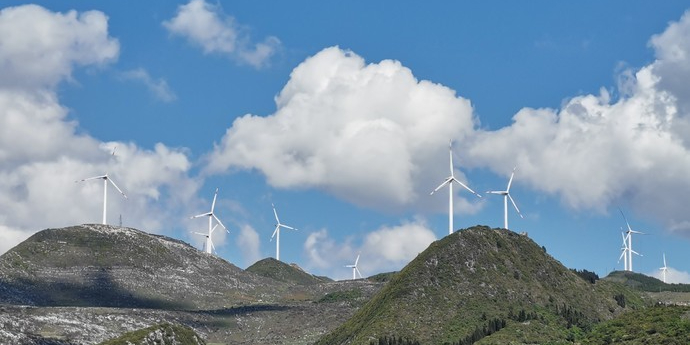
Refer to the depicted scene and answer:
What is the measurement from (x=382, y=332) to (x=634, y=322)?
54988 millimetres

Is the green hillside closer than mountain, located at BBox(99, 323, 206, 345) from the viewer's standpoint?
No

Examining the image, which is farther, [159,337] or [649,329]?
[649,329]

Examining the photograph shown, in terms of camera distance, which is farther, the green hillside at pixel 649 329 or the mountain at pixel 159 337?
the green hillside at pixel 649 329

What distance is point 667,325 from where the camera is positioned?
139 meters

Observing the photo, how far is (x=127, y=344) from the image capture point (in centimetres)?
11819

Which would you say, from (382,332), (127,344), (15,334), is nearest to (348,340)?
(382,332)

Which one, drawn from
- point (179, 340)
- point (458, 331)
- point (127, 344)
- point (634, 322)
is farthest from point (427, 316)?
point (127, 344)

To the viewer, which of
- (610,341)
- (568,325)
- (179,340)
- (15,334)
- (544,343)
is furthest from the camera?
(568,325)

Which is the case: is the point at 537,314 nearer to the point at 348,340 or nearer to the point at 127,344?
the point at 348,340

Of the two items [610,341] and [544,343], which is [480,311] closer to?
[544,343]

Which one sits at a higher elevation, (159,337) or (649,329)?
(649,329)

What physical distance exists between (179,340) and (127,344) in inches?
548

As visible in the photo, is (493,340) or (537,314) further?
(537,314)

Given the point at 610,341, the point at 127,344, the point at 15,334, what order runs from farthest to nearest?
the point at 15,334, the point at 610,341, the point at 127,344
